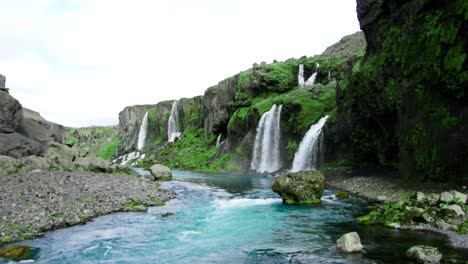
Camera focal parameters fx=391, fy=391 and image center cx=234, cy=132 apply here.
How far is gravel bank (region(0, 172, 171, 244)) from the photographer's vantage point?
19297mm

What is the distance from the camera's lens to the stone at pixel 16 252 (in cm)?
1510

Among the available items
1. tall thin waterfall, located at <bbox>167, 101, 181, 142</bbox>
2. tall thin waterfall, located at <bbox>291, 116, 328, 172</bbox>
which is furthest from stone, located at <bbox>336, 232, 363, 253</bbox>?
tall thin waterfall, located at <bbox>167, 101, 181, 142</bbox>

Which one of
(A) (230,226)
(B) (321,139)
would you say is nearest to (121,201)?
(A) (230,226)

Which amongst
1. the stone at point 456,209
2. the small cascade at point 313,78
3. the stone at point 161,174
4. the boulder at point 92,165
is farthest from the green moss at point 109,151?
the stone at point 456,209

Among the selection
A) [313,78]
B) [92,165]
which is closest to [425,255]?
[92,165]

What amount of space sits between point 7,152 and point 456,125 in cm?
5105

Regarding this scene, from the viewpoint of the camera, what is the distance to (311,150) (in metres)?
52.9

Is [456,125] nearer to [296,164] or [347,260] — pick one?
[347,260]

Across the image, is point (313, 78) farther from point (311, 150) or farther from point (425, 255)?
point (425, 255)

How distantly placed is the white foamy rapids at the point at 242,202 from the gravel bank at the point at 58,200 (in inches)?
179

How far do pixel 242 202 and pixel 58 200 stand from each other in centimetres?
1288

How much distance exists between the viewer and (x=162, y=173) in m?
50.8

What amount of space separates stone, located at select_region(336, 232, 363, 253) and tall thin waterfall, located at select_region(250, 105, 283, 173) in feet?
150

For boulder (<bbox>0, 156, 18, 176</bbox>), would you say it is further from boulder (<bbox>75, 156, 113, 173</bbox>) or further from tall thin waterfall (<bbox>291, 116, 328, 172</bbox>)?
tall thin waterfall (<bbox>291, 116, 328, 172</bbox>)
